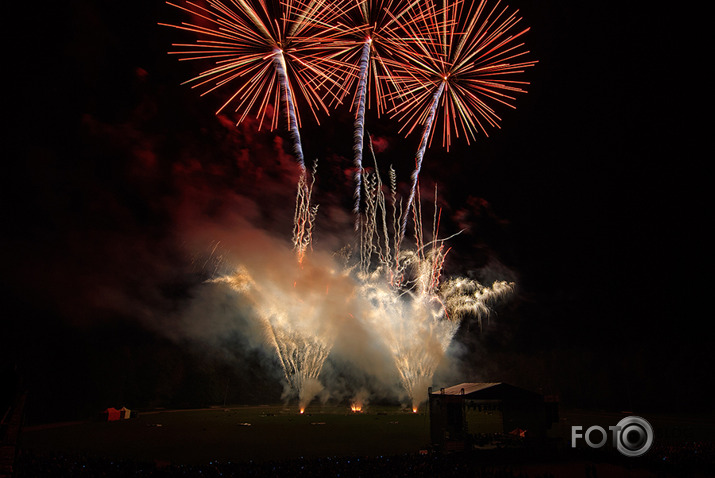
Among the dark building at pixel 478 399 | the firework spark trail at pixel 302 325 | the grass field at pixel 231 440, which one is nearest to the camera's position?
the dark building at pixel 478 399

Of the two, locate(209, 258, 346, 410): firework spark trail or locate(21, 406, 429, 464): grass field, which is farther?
locate(209, 258, 346, 410): firework spark trail

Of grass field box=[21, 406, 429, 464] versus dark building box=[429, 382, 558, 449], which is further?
grass field box=[21, 406, 429, 464]

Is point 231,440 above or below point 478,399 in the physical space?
below

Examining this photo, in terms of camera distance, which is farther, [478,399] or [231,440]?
[231,440]

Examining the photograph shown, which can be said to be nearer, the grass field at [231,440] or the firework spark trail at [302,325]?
the grass field at [231,440]

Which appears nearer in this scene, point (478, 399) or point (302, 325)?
point (478, 399)

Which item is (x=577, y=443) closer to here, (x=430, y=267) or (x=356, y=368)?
(x=430, y=267)

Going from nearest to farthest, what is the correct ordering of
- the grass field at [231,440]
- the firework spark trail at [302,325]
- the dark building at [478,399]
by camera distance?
1. the dark building at [478,399]
2. the grass field at [231,440]
3. the firework spark trail at [302,325]

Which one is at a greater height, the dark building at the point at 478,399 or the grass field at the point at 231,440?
the dark building at the point at 478,399

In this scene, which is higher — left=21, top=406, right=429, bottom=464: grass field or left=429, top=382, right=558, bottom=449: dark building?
left=429, top=382, right=558, bottom=449: dark building

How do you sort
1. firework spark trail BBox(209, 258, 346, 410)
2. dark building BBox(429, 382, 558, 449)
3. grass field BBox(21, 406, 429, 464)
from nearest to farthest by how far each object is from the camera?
1. dark building BBox(429, 382, 558, 449)
2. grass field BBox(21, 406, 429, 464)
3. firework spark trail BBox(209, 258, 346, 410)

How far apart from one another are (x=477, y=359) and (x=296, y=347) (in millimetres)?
24231

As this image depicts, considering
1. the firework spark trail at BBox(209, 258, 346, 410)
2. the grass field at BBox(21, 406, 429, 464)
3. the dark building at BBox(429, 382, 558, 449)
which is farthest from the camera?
the firework spark trail at BBox(209, 258, 346, 410)

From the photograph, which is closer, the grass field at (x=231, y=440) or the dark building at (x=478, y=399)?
the dark building at (x=478, y=399)
